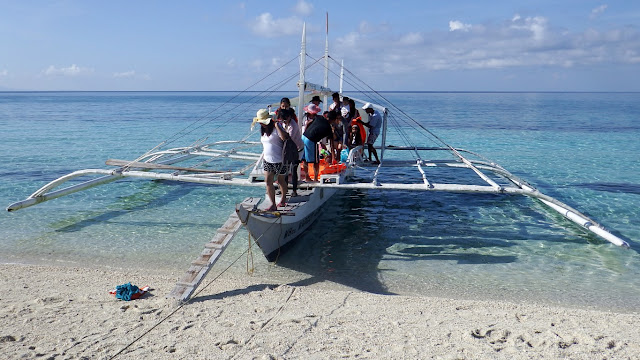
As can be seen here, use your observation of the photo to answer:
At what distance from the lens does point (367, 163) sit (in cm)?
1130

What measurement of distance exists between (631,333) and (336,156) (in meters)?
6.26

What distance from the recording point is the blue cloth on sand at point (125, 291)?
223 inches

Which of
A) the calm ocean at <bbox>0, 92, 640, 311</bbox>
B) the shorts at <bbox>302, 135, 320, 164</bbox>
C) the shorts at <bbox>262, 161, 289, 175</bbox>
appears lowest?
the calm ocean at <bbox>0, 92, 640, 311</bbox>

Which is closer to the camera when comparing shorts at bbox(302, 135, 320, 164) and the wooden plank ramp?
the wooden plank ramp

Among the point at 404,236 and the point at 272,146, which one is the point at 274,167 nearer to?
the point at 272,146

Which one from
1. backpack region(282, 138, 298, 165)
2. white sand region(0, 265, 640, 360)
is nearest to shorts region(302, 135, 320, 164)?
backpack region(282, 138, 298, 165)

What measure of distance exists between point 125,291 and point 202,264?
0.98 metres

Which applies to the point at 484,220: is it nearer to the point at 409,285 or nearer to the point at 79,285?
the point at 409,285

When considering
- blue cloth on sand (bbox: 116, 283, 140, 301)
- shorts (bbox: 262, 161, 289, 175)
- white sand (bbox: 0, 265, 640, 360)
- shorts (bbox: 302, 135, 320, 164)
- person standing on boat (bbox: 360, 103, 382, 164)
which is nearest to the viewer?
white sand (bbox: 0, 265, 640, 360)

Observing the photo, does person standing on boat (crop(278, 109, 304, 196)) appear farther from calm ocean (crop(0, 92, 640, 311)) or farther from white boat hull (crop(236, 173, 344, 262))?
calm ocean (crop(0, 92, 640, 311))

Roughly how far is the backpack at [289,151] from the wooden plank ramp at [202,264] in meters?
1.12

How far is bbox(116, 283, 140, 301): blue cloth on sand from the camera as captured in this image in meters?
5.67

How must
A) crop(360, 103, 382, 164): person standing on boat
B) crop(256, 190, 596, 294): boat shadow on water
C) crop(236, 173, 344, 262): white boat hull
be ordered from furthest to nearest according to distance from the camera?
crop(360, 103, 382, 164): person standing on boat
crop(256, 190, 596, 294): boat shadow on water
crop(236, 173, 344, 262): white boat hull

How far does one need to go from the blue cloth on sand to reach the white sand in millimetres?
113
